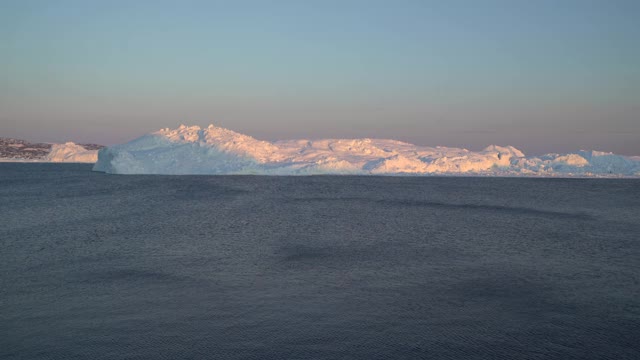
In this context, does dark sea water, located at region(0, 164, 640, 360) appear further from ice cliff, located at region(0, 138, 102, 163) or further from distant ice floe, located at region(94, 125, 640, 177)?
ice cliff, located at region(0, 138, 102, 163)

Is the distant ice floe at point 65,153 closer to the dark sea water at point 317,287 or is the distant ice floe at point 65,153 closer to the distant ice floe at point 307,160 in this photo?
the distant ice floe at point 307,160

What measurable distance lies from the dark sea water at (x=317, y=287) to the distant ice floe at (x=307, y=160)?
34514 millimetres

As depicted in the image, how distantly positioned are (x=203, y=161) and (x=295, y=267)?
183 ft

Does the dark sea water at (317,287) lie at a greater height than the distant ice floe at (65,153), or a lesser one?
lesser

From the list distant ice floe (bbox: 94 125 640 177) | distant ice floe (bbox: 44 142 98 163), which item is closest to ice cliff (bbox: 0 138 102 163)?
distant ice floe (bbox: 44 142 98 163)

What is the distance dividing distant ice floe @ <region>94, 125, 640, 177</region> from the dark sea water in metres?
34.5

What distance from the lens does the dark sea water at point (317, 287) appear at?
12672 millimetres

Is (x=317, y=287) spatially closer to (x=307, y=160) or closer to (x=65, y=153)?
(x=307, y=160)

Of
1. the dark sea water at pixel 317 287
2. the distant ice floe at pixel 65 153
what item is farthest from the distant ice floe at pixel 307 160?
the distant ice floe at pixel 65 153

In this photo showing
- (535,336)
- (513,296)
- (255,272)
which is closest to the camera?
(535,336)

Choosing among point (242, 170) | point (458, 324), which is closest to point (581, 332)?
point (458, 324)

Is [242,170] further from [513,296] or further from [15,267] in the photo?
[513,296]

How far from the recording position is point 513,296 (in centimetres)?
1681

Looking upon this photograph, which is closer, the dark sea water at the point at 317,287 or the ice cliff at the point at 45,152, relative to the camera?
the dark sea water at the point at 317,287
